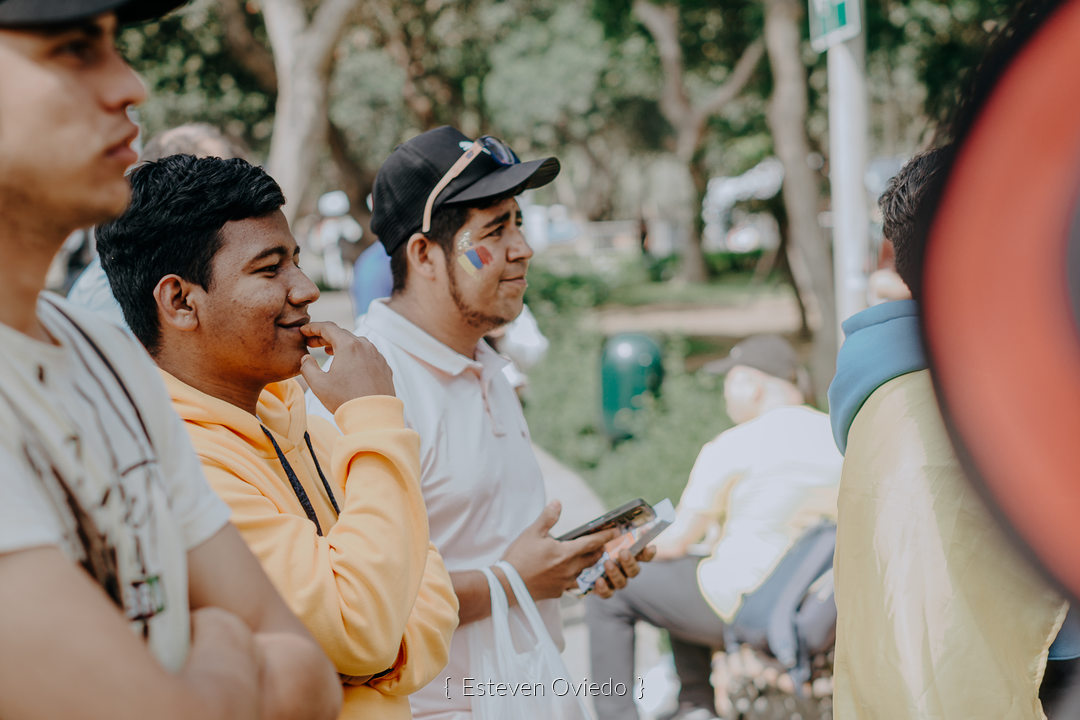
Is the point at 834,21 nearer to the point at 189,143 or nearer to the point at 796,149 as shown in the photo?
the point at 189,143

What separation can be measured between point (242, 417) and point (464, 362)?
0.83m

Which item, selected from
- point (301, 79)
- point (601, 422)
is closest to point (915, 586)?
point (601, 422)

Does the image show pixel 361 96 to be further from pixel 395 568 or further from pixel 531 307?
pixel 395 568

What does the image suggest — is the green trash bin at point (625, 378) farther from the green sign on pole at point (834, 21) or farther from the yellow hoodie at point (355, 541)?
the yellow hoodie at point (355, 541)

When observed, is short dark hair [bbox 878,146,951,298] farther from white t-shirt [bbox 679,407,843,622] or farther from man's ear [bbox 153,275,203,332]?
white t-shirt [bbox 679,407,843,622]

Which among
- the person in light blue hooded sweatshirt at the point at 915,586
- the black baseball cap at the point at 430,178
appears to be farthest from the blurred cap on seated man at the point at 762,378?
the person in light blue hooded sweatshirt at the point at 915,586

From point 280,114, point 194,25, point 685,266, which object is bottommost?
point 685,266

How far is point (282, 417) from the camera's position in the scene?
73.8 inches

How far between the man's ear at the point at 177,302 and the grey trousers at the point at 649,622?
2566 mm

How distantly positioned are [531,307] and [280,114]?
13.2ft

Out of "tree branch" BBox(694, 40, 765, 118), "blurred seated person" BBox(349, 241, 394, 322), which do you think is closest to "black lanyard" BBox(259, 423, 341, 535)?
"blurred seated person" BBox(349, 241, 394, 322)

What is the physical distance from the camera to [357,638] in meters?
1.49

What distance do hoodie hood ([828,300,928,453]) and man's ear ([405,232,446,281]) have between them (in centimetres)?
112

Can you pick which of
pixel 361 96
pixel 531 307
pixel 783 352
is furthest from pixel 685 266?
pixel 783 352
